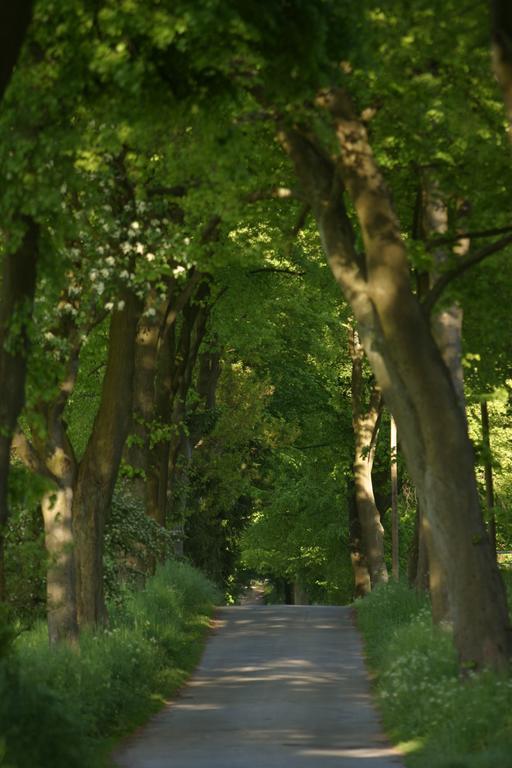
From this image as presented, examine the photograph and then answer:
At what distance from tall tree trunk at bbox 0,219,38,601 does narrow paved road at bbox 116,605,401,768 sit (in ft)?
11.2

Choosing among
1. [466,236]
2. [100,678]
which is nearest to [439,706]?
[100,678]

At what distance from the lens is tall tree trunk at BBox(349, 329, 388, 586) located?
152ft

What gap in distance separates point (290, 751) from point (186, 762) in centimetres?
132

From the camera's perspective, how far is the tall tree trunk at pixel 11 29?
10.5 metres

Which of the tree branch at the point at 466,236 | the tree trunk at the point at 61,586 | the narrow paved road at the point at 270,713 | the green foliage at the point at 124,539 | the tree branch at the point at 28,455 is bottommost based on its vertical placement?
the narrow paved road at the point at 270,713

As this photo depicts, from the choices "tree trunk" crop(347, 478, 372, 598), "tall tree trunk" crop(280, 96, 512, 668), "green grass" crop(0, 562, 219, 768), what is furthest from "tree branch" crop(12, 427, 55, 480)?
"tree trunk" crop(347, 478, 372, 598)

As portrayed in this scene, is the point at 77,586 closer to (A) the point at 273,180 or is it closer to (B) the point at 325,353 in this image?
(A) the point at 273,180

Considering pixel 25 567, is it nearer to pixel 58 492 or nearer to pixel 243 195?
pixel 58 492

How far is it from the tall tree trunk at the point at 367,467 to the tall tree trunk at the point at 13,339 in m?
31.6

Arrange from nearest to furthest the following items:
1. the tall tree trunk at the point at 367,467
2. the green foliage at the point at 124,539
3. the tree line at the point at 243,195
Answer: the tree line at the point at 243,195 < the green foliage at the point at 124,539 < the tall tree trunk at the point at 367,467

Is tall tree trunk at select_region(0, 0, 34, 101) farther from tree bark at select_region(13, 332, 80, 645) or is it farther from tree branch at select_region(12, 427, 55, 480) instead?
tree branch at select_region(12, 427, 55, 480)

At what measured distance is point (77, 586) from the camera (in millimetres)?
24828

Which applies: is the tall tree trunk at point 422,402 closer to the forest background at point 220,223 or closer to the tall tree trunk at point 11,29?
the forest background at point 220,223

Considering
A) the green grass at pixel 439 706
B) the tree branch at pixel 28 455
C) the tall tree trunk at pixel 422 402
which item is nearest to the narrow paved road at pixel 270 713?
the green grass at pixel 439 706
